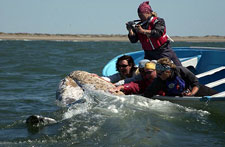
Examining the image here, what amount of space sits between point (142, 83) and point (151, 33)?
1037mm

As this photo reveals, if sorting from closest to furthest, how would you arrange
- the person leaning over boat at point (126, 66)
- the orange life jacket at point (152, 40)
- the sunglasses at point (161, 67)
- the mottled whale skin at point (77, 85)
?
the sunglasses at point (161, 67), the mottled whale skin at point (77, 85), the person leaning over boat at point (126, 66), the orange life jacket at point (152, 40)

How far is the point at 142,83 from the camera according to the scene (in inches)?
256

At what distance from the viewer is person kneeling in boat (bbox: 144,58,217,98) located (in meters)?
5.81

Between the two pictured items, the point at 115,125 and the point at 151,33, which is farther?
the point at 151,33

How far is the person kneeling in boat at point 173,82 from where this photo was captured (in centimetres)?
581

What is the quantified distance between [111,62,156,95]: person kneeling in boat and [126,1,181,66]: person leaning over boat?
0.97m

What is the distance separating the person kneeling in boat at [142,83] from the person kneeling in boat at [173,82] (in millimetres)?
234

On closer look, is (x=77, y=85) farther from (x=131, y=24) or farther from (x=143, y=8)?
(x=143, y=8)

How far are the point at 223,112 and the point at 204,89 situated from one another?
0.58 metres

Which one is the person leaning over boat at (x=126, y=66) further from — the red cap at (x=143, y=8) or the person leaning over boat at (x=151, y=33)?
the red cap at (x=143, y=8)

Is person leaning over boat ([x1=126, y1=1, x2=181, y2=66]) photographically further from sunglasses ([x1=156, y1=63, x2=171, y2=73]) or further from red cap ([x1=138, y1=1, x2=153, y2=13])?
sunglasses ([x1=156, y1=63, x2=171, y2=73])

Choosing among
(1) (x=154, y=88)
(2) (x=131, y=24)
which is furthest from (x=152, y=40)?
(1) (x=154, y=88)

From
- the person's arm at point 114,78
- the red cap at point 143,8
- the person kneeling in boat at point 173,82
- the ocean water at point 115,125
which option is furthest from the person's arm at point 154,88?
the red cap at point 143,8

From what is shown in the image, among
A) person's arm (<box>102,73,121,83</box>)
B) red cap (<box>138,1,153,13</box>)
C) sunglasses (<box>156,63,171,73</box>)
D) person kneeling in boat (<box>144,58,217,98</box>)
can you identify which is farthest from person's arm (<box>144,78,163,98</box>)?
red cap (<box>138,1,153,13</box>)
